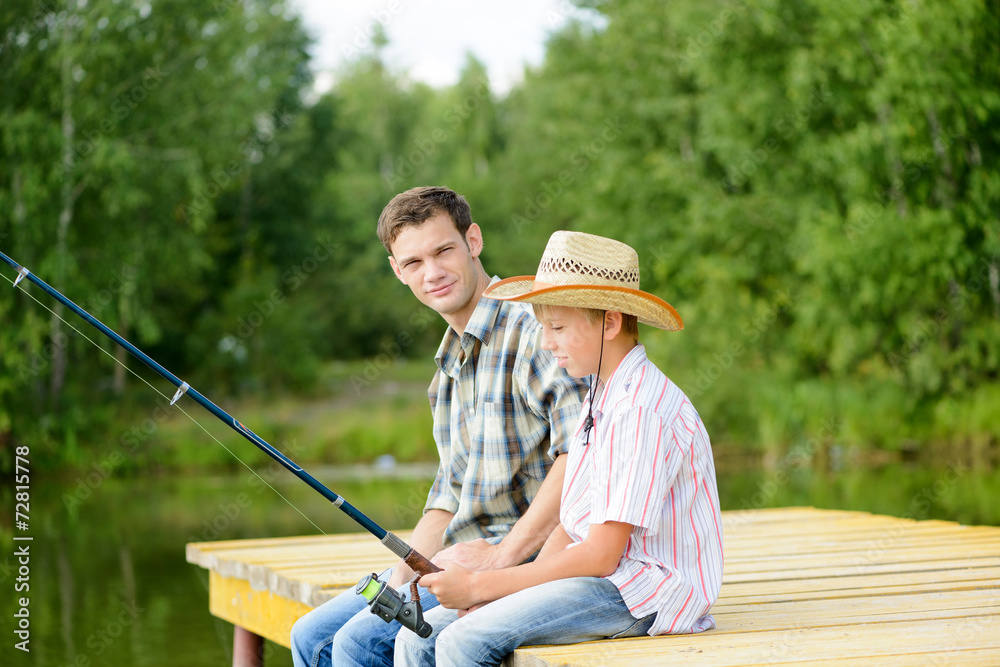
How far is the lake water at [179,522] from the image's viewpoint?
5570 millimetres

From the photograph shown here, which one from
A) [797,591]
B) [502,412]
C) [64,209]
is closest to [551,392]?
[502,412]

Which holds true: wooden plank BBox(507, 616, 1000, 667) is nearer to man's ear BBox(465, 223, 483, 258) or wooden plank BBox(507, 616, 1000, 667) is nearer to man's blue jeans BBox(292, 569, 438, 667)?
man's blue jeans BBox(292, 569, 438, 667)

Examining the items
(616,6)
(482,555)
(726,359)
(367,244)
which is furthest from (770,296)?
(482,555)

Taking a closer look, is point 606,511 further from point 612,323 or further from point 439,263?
point 439,263

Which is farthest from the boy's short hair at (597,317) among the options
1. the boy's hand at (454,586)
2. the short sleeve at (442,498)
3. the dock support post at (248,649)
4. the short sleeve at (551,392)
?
the dock support post at (248,649)

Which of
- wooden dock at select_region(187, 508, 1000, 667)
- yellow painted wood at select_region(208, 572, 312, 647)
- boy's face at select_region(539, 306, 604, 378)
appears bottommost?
yellow painted wood at select_region(208, 572, 312, 647)

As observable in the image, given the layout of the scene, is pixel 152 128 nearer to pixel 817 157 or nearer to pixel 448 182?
pixel 817 157

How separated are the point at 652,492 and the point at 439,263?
806 millimetres

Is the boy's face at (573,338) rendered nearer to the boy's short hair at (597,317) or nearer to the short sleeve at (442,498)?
the boy's short hair at (597,317)

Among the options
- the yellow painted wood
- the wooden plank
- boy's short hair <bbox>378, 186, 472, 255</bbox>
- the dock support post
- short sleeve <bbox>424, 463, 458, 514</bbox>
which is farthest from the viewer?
the dock support post

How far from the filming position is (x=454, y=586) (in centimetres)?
209

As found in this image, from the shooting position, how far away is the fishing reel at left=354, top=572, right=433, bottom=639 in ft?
7.07

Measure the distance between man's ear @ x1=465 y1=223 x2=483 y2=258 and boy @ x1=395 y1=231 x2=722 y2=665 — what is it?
1.36ft

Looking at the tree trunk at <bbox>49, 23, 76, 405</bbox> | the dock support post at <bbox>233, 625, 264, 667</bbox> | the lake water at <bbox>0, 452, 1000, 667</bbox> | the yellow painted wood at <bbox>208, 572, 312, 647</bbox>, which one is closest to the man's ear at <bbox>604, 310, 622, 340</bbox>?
the yellow painted wood at <bbox>208, 572, 312, 647</bbox>
